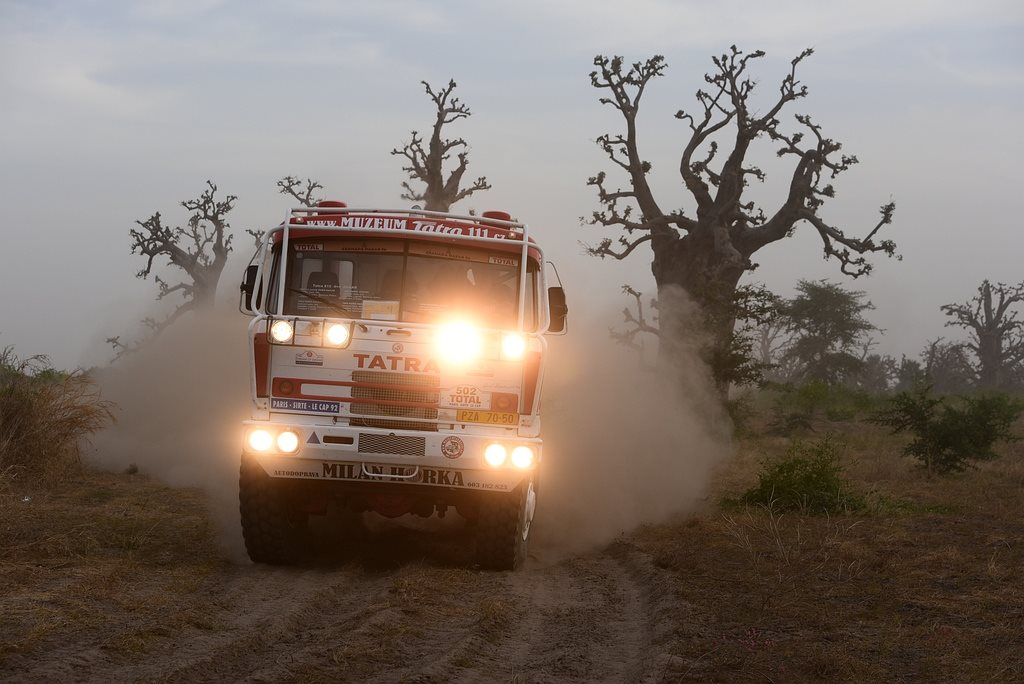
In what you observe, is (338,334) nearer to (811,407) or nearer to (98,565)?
(98,565)

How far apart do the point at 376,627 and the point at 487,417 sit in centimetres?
221

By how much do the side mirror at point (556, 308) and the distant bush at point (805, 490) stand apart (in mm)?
4484

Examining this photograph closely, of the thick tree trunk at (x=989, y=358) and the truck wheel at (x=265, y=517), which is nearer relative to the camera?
the truck wheel at (x=265, y=517)

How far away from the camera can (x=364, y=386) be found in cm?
813

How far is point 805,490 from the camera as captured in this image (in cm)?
1284

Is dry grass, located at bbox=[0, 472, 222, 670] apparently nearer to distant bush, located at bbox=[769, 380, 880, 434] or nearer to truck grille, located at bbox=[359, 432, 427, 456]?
truck grille, located at bbox=[359, 432, 427, 456]

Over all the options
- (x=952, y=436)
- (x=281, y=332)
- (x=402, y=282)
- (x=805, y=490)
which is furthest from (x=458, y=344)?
(x=952, y=436)

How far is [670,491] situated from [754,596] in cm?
627

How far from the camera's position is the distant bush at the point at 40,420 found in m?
12.9

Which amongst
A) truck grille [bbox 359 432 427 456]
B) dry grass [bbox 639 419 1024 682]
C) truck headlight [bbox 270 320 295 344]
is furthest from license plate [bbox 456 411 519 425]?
dry grass [bbox 639 419 1024 682]

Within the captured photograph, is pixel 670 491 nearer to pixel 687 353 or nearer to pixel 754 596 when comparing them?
pixel 754 596

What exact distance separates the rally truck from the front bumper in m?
0.01

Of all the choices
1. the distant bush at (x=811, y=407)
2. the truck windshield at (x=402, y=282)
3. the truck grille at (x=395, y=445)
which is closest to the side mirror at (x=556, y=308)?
the truck windshield at (x=402, y=282)

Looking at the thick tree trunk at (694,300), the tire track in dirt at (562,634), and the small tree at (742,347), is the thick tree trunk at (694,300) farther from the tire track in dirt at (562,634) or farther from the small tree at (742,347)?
the tire track in dirt at (562,634)
